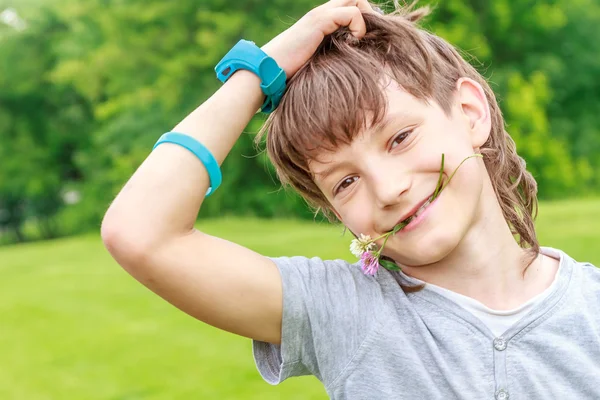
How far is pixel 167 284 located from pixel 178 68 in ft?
62.0

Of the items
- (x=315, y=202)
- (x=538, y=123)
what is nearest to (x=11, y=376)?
A: (x=315, y=202)

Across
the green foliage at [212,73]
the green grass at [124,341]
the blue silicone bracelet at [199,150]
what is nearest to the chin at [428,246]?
the blue silicone bracelet at [199,150]

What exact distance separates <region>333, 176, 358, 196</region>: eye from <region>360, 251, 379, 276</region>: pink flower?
15 centimetres

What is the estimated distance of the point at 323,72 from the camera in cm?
165

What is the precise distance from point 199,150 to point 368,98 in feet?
1.24

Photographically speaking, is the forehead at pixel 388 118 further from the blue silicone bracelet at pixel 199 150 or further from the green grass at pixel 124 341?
the green grass at pixel 124 341

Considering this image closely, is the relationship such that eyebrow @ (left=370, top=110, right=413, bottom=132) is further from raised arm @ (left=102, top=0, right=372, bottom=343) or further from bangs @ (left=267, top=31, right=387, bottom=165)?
raised arm @ (left=102, top=0, right=372, bottom=343)

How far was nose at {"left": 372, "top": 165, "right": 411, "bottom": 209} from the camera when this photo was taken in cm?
151

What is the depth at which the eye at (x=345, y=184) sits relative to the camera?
62.4 inches

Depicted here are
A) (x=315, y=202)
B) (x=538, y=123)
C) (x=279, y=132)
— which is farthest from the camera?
(x=538, y=123)

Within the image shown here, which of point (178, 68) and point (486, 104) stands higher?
point (486, 104)

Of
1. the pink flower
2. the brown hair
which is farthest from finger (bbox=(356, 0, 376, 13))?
the pink flower

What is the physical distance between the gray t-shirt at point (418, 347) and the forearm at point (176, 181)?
0.24 metres

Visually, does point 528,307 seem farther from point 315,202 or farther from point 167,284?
point 167,284
